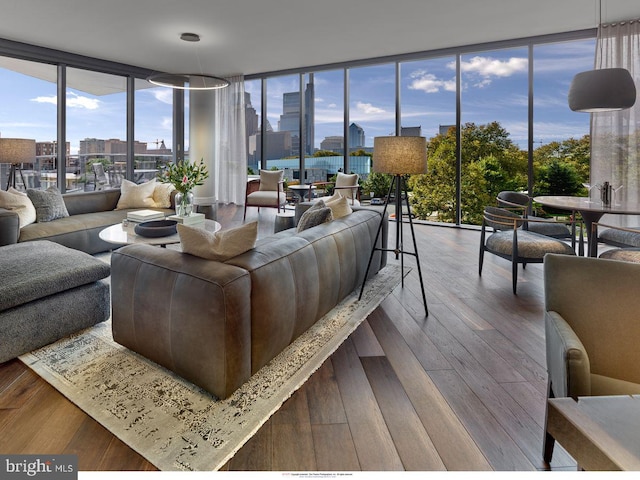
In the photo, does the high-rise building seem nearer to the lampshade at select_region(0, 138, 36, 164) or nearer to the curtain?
the curtain

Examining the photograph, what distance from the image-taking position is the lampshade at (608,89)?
11.1 ft

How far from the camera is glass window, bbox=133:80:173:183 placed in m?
7.94

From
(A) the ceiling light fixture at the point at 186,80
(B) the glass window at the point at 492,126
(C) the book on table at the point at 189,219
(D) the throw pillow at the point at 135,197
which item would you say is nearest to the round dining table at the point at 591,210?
(B) the glass window at the point at 492,126

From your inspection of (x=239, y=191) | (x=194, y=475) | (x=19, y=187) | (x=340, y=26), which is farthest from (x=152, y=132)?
(x=194, y=475)

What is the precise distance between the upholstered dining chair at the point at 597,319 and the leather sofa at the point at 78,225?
13.5 ft

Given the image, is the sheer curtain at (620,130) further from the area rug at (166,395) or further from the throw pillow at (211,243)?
the throw pillow at (211,243)

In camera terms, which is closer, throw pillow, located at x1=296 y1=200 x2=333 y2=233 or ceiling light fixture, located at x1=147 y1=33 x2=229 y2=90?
throw pillow, located at x1=296 y1=200 x2=333 y2=233

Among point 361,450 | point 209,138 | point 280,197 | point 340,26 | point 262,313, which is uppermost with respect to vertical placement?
point 340,26

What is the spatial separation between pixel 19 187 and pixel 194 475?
679 centimetres

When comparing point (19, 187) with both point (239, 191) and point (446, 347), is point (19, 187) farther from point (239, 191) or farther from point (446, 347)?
point (446, 347)

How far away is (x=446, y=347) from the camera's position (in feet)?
8.07

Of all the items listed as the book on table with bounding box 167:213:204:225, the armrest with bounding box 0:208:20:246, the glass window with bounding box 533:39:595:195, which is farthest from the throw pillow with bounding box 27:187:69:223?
the glass window with bounding box 533:39:595:195

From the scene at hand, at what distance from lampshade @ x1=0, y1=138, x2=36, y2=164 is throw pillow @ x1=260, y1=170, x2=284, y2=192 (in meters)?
3.22

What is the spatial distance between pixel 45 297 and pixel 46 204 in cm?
241
